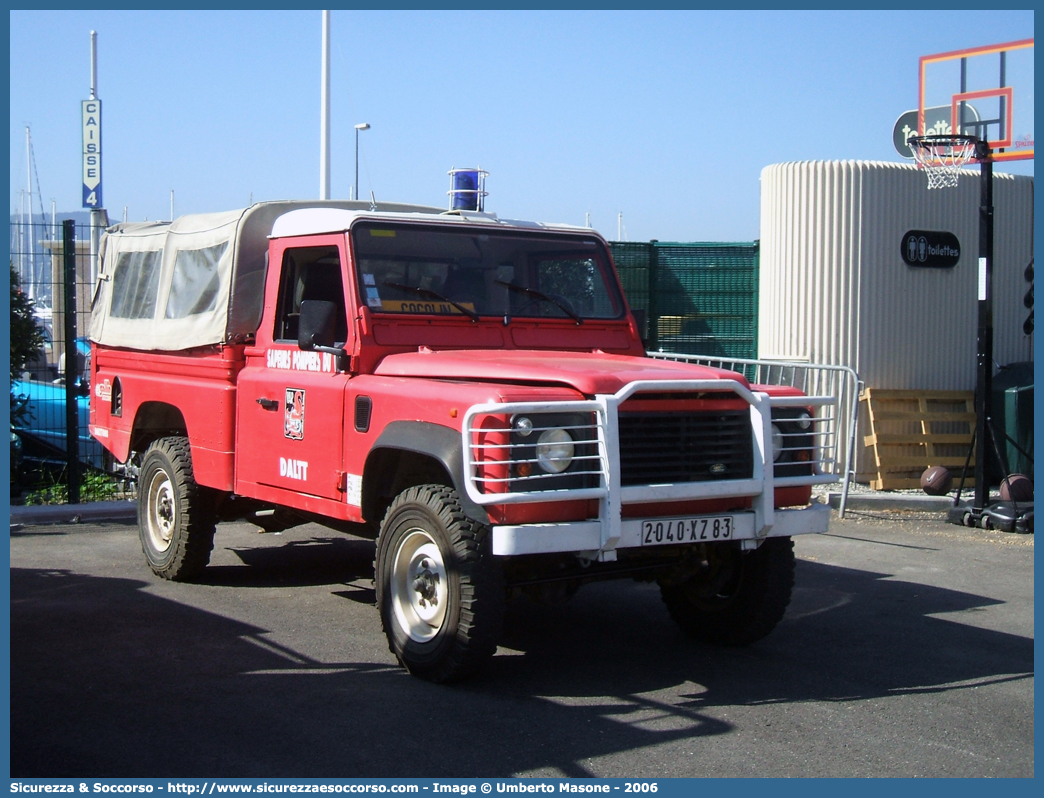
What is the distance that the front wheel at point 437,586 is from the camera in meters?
5.44

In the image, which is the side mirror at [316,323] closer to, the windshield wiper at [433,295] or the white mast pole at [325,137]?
the windshield wiper at [433,295]

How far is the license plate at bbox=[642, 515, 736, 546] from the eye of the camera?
5465mm

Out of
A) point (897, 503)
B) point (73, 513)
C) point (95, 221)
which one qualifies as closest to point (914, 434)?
point (897, 503)

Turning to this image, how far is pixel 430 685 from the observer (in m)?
5.66

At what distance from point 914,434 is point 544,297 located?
272 inches

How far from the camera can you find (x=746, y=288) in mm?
14273

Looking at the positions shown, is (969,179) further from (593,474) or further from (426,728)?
(426,728)

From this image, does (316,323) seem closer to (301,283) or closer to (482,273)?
(301,283)

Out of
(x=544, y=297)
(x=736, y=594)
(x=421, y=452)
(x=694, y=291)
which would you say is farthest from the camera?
(x=694, y=291)

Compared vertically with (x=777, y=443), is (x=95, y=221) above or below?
above

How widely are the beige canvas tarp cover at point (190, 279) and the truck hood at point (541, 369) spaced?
1.66m

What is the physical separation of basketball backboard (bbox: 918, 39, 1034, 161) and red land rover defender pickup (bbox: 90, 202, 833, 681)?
33.7 ft

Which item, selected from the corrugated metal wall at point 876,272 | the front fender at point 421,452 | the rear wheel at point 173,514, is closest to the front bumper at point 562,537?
the front fender at point 421,452

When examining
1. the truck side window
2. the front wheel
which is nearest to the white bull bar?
the front wheel
